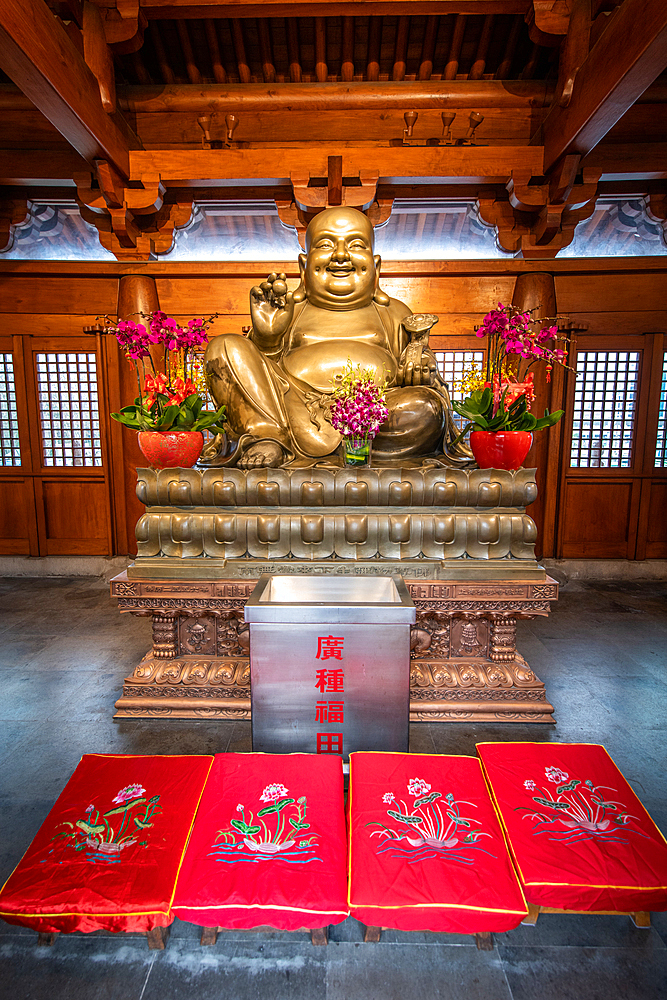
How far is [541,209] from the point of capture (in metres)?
4.25

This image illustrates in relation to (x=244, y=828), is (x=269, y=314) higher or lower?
higher

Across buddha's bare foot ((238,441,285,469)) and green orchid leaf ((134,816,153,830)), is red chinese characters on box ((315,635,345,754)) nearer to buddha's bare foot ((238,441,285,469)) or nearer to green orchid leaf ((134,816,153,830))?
green orchid leaf ((134,816,153,830))

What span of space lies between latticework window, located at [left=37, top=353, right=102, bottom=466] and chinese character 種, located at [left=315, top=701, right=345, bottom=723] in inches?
150

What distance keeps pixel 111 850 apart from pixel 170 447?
1.64 m

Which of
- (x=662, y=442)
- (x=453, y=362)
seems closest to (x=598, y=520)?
(x=662, y=442)

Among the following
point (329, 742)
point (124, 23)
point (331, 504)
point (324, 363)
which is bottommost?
point (329, 742)

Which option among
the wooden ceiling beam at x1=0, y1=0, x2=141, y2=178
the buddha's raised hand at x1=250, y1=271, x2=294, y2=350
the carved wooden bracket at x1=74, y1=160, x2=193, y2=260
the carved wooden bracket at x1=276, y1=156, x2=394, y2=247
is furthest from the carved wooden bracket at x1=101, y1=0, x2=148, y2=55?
the buddha's raised hand at x1=250, y1=271, x2=294, y2=350

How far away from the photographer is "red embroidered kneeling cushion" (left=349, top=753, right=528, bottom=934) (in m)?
1.16

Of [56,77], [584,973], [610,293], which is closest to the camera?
[584,973]

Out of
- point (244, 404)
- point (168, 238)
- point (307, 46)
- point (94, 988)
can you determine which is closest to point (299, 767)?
point (94, 988)

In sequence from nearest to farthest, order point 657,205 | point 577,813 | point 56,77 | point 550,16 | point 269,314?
1. point 577,813
2. point 56,77
3. point 269,314
4. point 550,16
5. point 657,205

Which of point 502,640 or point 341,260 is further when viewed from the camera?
point 341,260

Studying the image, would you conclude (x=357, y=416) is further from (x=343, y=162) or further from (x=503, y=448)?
(x=343, y=162)

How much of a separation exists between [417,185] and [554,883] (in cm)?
484
